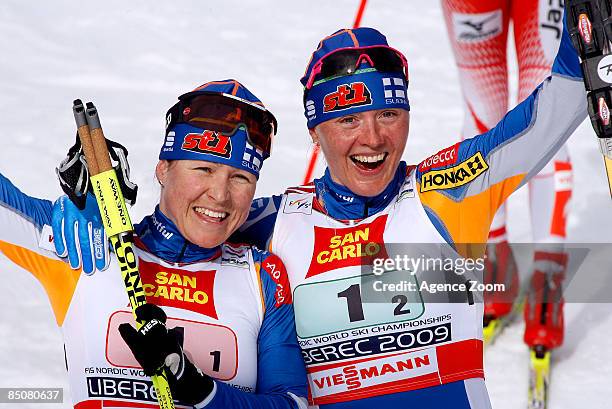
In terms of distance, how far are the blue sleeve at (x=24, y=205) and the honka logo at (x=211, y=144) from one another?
54 cm

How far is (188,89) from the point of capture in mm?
9602

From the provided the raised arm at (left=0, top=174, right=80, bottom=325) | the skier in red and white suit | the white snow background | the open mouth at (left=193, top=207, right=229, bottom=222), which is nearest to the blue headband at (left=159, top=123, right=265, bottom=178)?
the open mouth at (left=193, top=207, right=229, bottom=222)

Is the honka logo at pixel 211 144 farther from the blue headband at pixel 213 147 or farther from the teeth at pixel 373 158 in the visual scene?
the teeth at pixel 373 158

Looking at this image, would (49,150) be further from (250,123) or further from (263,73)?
(250,123)

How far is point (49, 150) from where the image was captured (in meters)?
8.50

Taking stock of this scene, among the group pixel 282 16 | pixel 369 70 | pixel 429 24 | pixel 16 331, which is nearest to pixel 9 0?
pixel 282 16

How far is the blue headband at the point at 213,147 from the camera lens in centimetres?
393

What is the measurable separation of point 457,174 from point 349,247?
485 millimetres

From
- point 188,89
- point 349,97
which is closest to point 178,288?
point 349,97

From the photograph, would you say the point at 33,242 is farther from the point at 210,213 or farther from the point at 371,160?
the point at 371,160

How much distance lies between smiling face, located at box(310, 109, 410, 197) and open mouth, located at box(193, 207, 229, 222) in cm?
54

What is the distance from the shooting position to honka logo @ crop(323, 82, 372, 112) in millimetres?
4176

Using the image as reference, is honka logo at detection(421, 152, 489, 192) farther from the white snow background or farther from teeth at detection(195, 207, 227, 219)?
the white snow background

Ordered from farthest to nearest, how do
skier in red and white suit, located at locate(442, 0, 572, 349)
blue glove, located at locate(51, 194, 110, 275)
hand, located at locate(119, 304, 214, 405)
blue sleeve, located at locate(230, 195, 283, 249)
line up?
1. skier in red and white suit, located at locate(442, 0, 572, 349)
2. blue sleeve, located at locate(230, 195, 283, 249)
3. blue glove, located at locate(51, 194, 110, 275)
4. hand, located at locate(119, 304, 214, 405)
